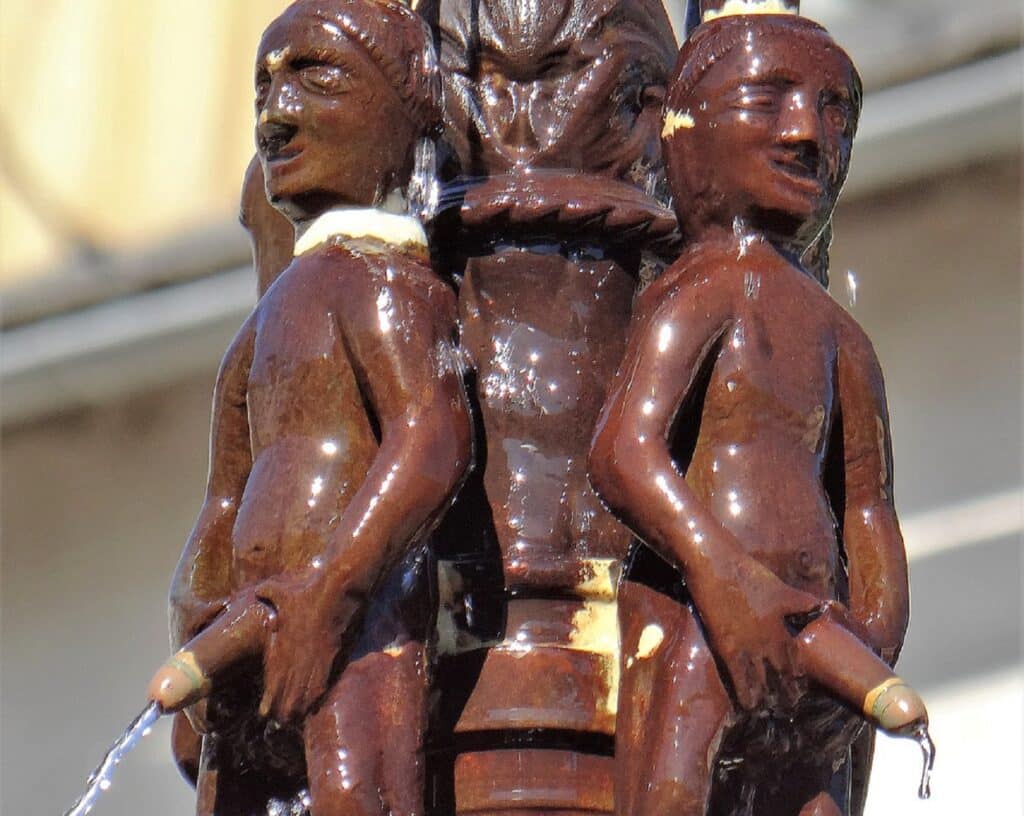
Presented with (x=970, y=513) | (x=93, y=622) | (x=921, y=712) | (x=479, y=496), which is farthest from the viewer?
(x=93, y=622)

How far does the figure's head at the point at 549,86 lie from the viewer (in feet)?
6.31

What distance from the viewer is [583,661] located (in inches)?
66.9

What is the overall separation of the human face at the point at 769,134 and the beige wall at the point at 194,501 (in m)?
1.83

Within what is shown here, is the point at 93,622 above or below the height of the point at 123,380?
below

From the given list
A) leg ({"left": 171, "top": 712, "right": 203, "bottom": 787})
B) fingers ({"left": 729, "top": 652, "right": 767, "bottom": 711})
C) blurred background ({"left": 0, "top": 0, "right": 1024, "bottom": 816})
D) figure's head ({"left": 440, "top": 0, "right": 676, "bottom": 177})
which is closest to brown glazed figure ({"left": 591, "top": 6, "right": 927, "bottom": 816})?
fingers ({"left": 729, "top": 652, "right": 767, "bottom": 711})

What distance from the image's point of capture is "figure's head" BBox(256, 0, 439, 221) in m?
1.69

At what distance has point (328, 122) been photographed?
1.68 metres

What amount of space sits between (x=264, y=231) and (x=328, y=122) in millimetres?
331

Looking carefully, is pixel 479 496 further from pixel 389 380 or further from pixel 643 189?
pixel 643 189

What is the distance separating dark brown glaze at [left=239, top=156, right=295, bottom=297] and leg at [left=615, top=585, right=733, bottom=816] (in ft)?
1.73

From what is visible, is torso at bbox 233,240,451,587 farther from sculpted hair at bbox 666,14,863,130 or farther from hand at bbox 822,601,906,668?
hand at bbox 822,601,906,668

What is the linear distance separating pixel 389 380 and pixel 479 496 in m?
0.19

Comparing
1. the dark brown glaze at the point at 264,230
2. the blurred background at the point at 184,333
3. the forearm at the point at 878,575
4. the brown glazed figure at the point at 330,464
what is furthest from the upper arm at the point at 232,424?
the blurred background at the point at 184,333

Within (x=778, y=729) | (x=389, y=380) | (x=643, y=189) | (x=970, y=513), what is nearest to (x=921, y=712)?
(x=778, y=729)
